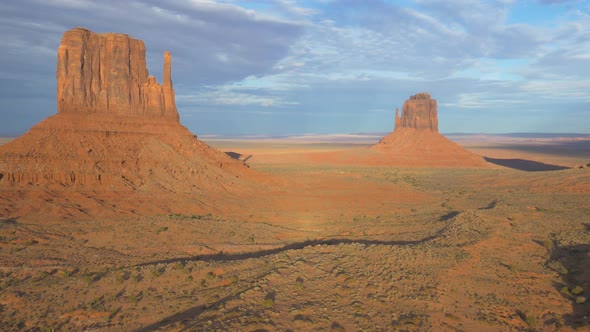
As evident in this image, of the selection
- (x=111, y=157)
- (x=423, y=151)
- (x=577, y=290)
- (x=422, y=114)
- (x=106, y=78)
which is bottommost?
(x=577, y=290)

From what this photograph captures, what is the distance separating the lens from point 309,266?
41.8 ft

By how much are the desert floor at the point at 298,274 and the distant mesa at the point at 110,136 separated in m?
5.98

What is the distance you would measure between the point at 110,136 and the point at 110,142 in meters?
0.69

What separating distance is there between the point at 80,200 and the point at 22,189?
3.99 metres

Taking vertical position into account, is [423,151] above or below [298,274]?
above

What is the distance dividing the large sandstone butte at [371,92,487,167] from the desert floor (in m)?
60.2

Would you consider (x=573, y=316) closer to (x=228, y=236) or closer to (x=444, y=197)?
(x=228, y=236)

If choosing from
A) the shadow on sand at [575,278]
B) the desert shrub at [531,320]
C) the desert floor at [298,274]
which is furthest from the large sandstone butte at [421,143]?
the desert shrub at [531,320]

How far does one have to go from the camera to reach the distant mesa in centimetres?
2723

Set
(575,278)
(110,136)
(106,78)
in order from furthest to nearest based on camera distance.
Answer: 1. (106,78)
2. (110,136)
3. (575,278)

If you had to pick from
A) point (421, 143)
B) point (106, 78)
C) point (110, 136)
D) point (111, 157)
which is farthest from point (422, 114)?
point (111, 157)

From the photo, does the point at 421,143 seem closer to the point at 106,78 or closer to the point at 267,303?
the point at 106,78

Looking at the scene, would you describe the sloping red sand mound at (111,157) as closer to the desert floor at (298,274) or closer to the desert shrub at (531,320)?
the desert floor at (298,274)

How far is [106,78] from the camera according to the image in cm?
3212
